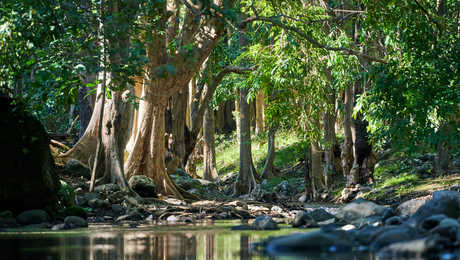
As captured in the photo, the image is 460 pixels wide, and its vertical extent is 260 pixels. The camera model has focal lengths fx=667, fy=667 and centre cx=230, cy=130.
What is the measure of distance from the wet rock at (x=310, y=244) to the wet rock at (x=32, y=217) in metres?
4.84

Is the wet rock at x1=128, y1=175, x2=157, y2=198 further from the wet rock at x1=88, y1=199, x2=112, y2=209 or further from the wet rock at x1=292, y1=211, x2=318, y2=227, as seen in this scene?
the wet rock at x1=292, y1=211, x2=318, y2=227

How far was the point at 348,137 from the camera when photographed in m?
20.3

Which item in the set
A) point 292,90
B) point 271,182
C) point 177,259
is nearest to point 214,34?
point 292,90

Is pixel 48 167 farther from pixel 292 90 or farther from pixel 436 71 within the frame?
pixel 292 90

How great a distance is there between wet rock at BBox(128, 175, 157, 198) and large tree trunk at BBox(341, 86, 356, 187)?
732cm

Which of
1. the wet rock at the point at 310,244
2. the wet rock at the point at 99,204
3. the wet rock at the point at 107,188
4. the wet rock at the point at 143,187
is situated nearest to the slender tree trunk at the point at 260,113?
the wet rock at the point at 143,187

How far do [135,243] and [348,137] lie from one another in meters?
13.8

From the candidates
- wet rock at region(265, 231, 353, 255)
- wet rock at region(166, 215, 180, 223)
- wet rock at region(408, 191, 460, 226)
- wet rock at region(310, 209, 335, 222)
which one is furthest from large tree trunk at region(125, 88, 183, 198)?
wet rock at region(265, 231, 353, 255)

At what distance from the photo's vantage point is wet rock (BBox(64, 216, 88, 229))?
9.81 m

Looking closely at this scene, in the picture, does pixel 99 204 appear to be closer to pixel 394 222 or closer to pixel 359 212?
pixel 359 212

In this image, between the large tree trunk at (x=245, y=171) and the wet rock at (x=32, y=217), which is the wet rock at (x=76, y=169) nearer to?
the large tree trunk at (x=245, y=171)

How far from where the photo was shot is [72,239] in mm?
7867

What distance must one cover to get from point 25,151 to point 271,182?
1553 cm

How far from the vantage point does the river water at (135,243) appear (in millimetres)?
6086
